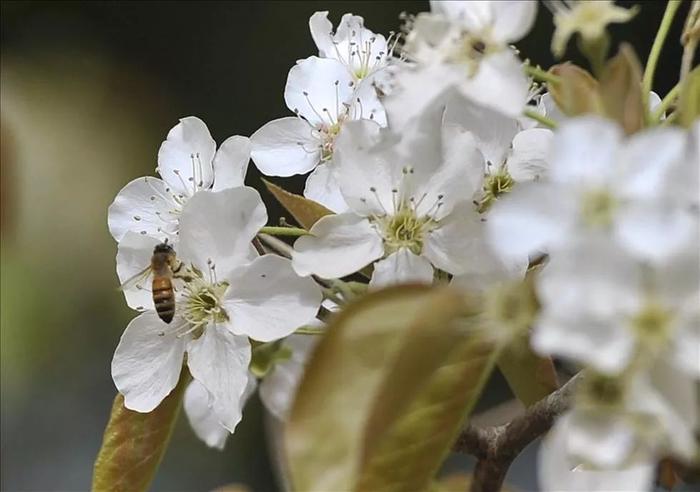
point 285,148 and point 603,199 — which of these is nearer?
point 603,199

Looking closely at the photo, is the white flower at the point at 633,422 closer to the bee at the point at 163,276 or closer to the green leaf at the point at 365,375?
the green leaf at the point at 365,375

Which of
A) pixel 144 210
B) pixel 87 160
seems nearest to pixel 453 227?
pixel 144 210

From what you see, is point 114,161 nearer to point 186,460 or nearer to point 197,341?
point 186,460

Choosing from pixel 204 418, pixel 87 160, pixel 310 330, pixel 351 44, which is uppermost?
pixel 351 44

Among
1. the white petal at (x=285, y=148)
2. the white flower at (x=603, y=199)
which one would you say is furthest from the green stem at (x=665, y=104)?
the white petal at (x=285, y=148)

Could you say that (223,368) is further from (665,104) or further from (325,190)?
(665,104)

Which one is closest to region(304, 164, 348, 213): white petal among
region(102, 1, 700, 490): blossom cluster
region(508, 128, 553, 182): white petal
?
region(102, 1, 700, 490): blossom cluster

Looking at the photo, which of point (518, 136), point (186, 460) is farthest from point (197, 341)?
point (186, 460)
